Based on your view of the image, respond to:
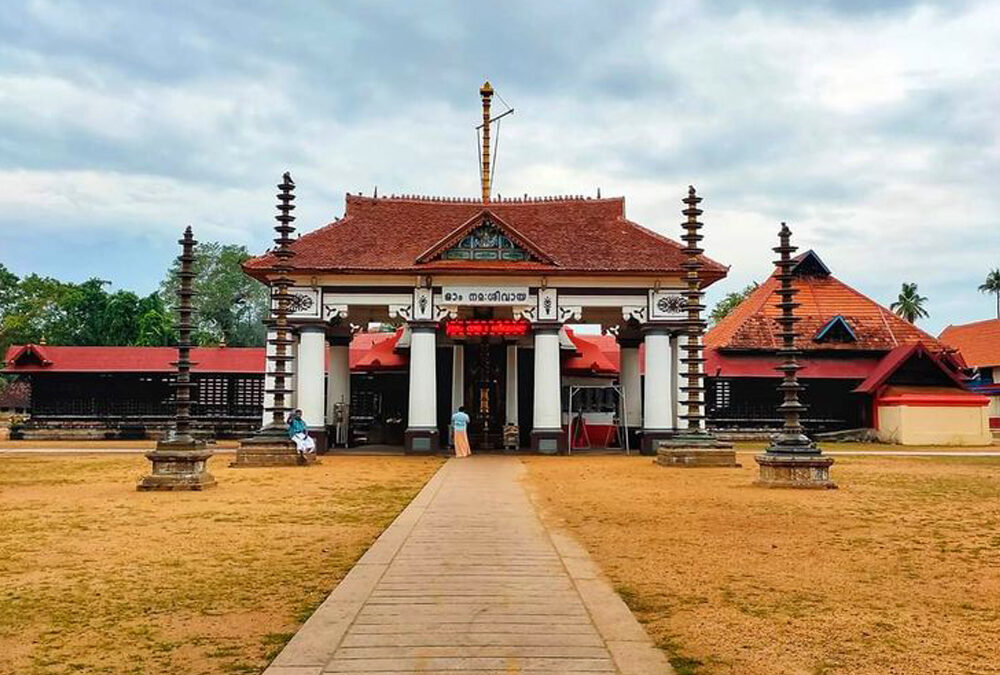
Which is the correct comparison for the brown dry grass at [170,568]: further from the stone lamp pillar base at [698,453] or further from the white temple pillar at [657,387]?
the white temple pillar at [657,387]

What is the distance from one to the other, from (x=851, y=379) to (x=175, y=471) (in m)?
28.4

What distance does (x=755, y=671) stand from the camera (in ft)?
15.1

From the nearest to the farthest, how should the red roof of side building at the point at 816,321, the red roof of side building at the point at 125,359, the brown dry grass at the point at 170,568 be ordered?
the brown dry grass at the point at 170,568
the red roof of side building at the point at 125,359
the red roof of side building at the point at 816,321

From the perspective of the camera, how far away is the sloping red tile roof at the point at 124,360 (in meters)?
33.8

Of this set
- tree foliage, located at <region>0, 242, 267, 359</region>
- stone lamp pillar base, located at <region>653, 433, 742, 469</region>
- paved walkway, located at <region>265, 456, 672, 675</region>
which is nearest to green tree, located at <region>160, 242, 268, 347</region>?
tree foliage, located at <region>0, 242, 267, 359</region>

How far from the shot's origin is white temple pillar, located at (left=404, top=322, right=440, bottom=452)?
78.7 ft

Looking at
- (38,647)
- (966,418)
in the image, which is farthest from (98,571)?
(966,418)

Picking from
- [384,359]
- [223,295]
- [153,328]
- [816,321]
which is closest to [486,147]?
[384,359]

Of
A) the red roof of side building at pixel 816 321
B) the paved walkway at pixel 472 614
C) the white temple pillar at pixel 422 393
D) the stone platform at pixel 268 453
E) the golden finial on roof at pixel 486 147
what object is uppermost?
the golden finial on roof at pixel 486 147

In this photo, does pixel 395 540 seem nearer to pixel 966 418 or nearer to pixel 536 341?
pixel 536 341

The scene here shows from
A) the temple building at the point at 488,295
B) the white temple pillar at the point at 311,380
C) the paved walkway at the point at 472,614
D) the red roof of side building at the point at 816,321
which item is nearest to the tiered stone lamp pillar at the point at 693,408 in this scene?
the temple building at the point at 488,295

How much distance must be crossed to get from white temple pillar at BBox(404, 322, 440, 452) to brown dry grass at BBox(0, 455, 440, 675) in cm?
906

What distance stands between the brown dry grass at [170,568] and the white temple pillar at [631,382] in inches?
572

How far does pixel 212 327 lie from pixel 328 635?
70704 mm
